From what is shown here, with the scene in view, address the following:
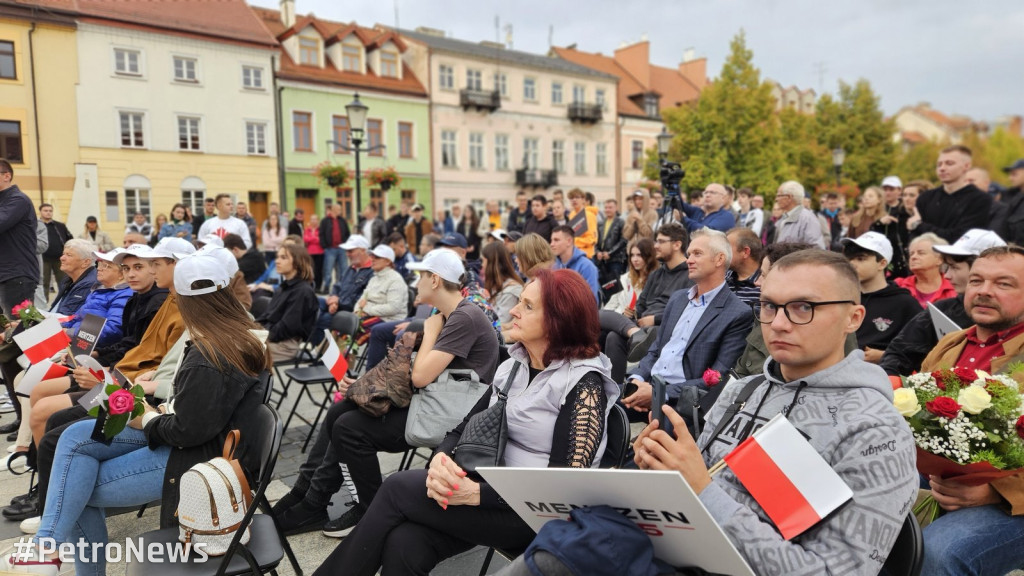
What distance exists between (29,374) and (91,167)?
23737 millimetres

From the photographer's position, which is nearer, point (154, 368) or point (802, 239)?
point (154, 368)

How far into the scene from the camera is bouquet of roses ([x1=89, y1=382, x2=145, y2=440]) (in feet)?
8.43

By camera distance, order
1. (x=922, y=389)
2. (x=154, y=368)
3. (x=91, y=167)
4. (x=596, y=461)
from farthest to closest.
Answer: (x=91, y=167), (x=154, y=368), (x=596, y=461), (x=922, y=389)

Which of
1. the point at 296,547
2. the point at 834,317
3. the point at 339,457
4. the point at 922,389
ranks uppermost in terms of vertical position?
the point at 834,317

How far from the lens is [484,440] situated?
2.50m

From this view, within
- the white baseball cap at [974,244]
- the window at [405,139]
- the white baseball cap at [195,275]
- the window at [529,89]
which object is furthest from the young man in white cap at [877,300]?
the window at [529,89]

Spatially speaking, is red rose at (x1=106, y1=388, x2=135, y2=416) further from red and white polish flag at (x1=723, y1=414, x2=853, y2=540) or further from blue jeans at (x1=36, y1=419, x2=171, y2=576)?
red and white polish flag at (x1=723, y1=414, x2=853, y2=540)

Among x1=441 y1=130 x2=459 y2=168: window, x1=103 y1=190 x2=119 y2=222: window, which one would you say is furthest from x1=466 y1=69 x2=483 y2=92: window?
x1=103 y1=190 x2=119 y2=222: window

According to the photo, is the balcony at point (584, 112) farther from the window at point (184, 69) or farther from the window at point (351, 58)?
the window at point (184, 69)

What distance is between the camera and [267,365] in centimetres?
307

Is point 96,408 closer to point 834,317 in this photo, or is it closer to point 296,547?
point 296,547

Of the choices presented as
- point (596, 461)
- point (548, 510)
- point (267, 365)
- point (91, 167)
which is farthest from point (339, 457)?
point (91, 167)

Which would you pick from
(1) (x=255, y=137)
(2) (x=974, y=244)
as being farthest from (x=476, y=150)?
(2) (x=974, y=244)

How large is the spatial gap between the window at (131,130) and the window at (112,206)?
1.93 metres
